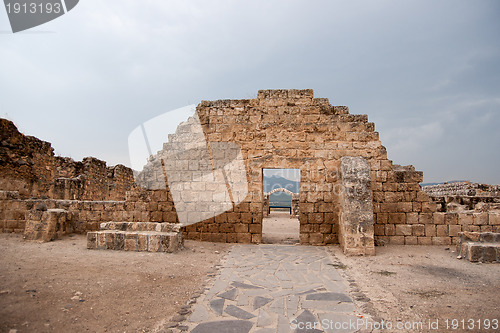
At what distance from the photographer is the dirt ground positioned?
306 centimetres

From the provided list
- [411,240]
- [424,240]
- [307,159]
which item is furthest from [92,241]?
[424,240]

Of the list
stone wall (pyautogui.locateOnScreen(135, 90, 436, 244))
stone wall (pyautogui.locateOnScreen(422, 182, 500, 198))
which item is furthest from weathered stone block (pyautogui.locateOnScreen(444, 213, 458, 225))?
stone wall (pyautogui.locateOnScreen(422, 182, 500, 198))

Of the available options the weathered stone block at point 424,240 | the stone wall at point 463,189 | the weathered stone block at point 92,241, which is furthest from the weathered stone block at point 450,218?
the stone wall at point 463,189

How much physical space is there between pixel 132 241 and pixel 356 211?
470cm

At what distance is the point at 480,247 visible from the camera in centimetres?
556

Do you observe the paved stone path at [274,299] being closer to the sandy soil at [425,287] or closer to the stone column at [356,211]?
the sandy soil at [425,287]

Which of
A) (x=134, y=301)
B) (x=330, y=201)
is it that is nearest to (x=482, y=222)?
(x=330, y=201)

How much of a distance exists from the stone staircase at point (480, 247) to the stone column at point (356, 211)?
1686mm

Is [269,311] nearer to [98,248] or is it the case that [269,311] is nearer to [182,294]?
[182,294]

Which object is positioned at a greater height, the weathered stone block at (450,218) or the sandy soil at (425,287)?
the weathered stone block at (450,218)

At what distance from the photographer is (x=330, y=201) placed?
298 inches

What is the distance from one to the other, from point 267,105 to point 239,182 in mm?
2193

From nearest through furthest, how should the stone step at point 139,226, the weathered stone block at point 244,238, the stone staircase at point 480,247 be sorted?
1. the stone staircase at point 480,247
2. the stone step at point 139,226
3. the weathered stone block at point 244,238

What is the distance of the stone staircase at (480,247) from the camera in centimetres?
550
